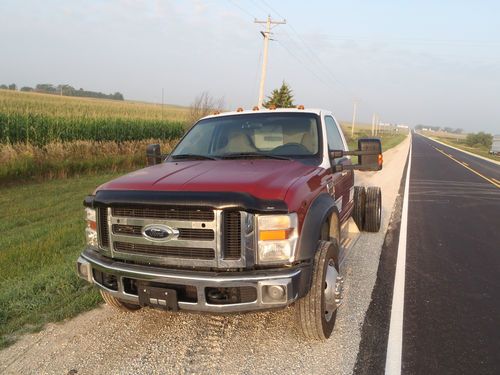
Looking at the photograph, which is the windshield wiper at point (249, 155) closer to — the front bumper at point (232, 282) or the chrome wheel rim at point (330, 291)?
the chrome wheel rim at point (330, 291)

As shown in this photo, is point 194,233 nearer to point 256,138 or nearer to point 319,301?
point 319,301

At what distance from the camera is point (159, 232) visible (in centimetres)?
328

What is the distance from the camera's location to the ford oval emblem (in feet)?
10.6

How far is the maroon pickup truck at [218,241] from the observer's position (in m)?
3.13

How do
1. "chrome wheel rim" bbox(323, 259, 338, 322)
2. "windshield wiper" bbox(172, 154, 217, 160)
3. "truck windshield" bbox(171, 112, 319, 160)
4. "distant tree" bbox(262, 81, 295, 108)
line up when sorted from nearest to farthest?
"chrome wheel rim" bbox(323, 259, 338, 322) → "windshield wiper" bbox(172, 154, 217, 160) → "truck windshield" bbox(171, 112, 319, 160) → "distant tree" bbox(262, 81, 295, 108)

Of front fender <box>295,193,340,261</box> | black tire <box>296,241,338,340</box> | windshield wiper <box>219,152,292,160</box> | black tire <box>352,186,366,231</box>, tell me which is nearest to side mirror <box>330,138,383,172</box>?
windshield wiper <box>219,152,292,160</box>

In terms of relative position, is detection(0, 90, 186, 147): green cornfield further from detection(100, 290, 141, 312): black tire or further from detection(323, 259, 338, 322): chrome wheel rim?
detection(323, 259, 338, 322): chrome wheel rim

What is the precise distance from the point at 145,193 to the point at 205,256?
0.65 m

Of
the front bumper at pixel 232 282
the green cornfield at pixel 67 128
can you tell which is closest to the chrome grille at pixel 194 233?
the front bumper at pixel 232 282

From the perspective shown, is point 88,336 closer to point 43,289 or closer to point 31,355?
point 31,355

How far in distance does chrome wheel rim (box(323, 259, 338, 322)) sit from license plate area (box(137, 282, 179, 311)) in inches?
48.2

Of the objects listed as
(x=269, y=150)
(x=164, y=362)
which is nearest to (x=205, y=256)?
(x=164, y=362)

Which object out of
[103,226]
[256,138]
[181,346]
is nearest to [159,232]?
[103,226]

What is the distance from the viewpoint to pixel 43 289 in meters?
4.79
